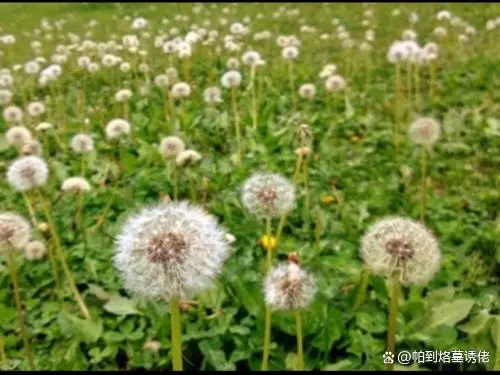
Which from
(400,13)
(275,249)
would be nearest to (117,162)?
(275,249)

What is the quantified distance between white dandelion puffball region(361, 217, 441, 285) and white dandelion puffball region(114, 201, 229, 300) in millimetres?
479

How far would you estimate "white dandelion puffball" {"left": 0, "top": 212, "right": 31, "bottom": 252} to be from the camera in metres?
2.18

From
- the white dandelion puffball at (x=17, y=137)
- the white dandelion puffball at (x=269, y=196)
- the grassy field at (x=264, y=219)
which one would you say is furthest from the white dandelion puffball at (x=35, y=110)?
the white dandelion puffball at (x=269, y=196)

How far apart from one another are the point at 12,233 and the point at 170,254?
2.81 feet

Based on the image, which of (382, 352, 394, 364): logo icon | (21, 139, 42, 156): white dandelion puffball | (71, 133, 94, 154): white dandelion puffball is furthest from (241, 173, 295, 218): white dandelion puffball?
(71, 133, 94, 154): white dandelion puffball

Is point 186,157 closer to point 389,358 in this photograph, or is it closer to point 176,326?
point 389,358

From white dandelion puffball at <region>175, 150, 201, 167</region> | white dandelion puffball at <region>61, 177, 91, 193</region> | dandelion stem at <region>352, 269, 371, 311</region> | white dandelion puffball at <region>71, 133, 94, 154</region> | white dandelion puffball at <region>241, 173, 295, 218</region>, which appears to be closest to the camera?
white dandelion puffball at <region>241, 173, 295, 218</region>

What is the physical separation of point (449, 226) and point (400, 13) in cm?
688

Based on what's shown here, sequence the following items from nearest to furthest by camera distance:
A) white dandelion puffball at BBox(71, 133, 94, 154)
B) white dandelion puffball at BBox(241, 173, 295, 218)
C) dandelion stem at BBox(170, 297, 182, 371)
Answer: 1. dandelion stem at BBox(170, 297, 182, 371)
2. white dandelion puffball at BBox(241, 173, 295, 218)
3. white dandelion puffball at BBox(71, 133, 94, 154)

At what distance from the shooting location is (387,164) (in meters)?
4.08

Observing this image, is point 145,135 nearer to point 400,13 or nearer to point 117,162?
point 117,162

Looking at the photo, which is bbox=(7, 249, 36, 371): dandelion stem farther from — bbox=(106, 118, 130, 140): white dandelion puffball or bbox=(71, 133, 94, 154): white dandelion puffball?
bbox=(106, 118, 130, 140): white dandelion puffball

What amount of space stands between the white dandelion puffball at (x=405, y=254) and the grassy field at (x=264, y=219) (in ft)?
0.38

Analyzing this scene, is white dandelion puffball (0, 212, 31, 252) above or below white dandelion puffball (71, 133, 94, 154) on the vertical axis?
above
